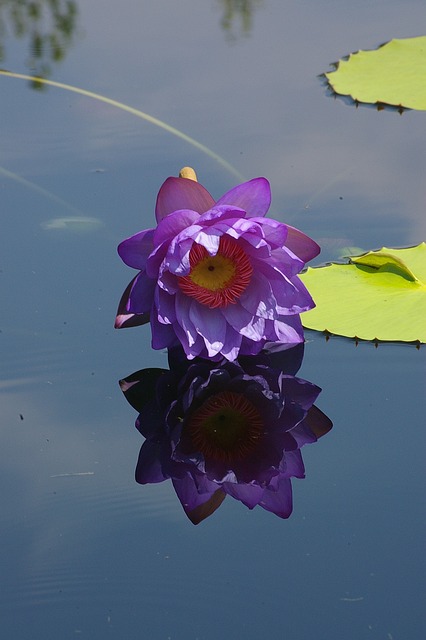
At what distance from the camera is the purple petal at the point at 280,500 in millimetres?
757

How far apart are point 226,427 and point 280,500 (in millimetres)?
102

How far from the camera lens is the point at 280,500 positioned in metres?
0.77

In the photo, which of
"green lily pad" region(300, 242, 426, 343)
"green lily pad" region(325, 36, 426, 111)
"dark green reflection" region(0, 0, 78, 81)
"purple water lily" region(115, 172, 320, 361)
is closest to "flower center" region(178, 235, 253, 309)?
"purple water lily" region(115, 172, 320, 361)

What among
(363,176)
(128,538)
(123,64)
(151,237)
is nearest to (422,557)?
(128,538)

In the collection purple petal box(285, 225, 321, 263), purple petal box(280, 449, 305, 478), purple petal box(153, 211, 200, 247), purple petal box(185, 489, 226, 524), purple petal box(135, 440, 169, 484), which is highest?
purple petal box(153, 211, 200, 247)

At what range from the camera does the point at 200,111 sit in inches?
59.0

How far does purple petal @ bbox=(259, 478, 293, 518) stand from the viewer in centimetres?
76

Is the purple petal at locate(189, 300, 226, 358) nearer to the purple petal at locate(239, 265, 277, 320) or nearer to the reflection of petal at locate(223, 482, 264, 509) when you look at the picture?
the purple petal at locate(239, 265, 277, 320)

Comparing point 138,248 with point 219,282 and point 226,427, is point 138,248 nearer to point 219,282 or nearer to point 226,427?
point 219,282

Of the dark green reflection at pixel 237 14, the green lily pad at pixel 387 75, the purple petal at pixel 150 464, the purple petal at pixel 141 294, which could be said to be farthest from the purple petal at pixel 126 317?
the dark green reflection at pixel 237 14

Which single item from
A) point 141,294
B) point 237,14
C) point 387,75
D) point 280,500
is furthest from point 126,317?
point 237,14

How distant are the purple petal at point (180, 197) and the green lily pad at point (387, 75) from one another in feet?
2.25

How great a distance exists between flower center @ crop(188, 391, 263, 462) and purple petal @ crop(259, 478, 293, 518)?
0.14 feet

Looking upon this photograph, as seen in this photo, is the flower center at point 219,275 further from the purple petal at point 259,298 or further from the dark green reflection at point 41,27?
the dark green reflection at point 41,27
